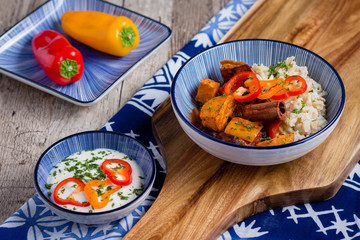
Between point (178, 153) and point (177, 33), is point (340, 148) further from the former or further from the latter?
point (177, 33)

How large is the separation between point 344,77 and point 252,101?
0.81 m

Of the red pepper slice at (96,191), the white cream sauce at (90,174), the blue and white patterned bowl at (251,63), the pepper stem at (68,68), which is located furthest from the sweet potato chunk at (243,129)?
the pepper stem at (68,68)

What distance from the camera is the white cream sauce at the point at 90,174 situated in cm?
238

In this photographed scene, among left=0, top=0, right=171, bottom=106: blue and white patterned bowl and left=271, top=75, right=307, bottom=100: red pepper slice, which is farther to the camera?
left=0, top=0, right=171, bottom=106: blue and white patterned bowl

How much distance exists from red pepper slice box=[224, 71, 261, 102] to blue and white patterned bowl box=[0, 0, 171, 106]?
2.90 feet

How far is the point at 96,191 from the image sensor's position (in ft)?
7.79

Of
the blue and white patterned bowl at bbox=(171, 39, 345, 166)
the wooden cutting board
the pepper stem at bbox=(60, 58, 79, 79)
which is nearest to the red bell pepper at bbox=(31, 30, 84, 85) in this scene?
the pepper stem at bbox=(60, 58, 79, 79)

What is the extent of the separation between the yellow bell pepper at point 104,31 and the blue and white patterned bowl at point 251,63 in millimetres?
866

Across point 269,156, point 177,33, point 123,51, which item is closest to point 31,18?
point 123,51

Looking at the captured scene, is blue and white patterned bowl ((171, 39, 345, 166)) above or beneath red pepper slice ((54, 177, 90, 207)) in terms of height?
above

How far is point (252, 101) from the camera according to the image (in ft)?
8.61

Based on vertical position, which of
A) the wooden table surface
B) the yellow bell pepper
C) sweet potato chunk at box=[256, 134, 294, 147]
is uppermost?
sweet potato chunk at box=[256, 134, 294, 147]

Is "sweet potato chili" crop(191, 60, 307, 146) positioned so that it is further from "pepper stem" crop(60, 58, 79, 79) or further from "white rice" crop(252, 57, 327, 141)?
"pepper stem" crop(60, 58, 79, 79)

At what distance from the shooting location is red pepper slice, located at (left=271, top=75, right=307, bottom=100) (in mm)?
2539
